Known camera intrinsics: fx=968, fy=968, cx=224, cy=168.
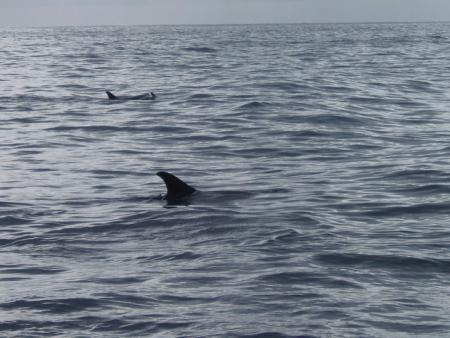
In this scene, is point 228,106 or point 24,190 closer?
point 24,190

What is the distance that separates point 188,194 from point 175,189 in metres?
0.23

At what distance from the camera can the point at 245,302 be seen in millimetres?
9891

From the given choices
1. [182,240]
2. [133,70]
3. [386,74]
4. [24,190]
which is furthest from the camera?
[133,70]

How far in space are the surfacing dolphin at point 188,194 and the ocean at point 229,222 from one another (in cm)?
7

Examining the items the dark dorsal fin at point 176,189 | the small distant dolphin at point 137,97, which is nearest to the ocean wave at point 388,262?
the dark dorsal fin at point 176,189

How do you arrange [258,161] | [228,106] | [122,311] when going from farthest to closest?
1. [228,106]
2. [258,161]
3. [122,311]

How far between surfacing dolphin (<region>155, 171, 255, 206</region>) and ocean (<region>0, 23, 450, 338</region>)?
0.07 m

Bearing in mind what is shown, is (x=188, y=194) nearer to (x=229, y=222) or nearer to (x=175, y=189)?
(x=175, y=189)

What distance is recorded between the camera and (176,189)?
15727mm

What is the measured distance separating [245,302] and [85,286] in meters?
1.89

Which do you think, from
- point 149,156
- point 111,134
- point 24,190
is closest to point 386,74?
point 111,134

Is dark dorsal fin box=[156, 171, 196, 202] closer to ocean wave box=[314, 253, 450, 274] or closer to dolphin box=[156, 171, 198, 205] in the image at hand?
dolphin box=[156, 171, 198, 205]

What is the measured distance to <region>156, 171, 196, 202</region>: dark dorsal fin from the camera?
51.0ft

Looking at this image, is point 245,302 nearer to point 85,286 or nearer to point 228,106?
point 85,286
